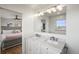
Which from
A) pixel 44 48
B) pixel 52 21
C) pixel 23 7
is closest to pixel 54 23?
pixel 52 21

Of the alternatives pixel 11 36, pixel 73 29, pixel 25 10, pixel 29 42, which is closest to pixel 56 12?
pixel 73 29

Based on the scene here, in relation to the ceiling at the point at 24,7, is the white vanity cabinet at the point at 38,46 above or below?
below

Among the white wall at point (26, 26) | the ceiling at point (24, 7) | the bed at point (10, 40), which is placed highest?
the ceiling at point (24, 7)

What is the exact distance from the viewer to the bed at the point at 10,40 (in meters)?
1.05

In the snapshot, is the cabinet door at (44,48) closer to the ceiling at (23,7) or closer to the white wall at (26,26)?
the white wall at (26,26)

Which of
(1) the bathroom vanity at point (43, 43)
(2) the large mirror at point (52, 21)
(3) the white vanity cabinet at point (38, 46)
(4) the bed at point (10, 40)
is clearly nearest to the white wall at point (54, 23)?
(2) the large mirror at point (52, 21)

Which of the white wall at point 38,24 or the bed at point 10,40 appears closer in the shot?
the bed at point 10,40

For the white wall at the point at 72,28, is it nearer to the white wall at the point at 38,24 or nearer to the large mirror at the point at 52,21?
the large mirror at the point at 52,21

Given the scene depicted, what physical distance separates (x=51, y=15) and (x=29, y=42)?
0.51 metres

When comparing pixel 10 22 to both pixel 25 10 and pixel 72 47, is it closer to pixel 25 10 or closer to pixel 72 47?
pixel 25 10

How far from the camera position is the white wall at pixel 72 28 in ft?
3.40

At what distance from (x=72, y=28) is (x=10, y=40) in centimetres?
86

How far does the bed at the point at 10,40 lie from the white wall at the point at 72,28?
26.8 inches
